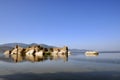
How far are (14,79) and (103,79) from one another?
11325 mm

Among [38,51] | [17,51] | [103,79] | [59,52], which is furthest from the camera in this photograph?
[17,51]

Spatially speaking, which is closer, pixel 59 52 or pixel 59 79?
pixel 59 79

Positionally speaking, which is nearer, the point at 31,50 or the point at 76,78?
the point at 76,78

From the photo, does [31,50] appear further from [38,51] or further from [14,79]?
[14,79]

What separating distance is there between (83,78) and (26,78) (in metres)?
7.47

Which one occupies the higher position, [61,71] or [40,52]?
[40,52]

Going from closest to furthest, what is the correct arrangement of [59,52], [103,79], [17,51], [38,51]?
[103,79]
[38,51]
[59,52]
[17,51]

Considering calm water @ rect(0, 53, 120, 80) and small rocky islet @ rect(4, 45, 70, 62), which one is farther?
small rocky islet @ rect(4, 45, 70, 62)

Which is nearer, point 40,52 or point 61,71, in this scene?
point 61,71

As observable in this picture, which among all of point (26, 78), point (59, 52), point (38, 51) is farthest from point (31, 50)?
point (26, 78)

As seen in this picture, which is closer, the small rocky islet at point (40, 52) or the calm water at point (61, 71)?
the calm water at point (61, 71)

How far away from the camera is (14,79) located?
2734 centimetres

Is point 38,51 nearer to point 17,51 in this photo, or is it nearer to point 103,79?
Answer: point 17,51

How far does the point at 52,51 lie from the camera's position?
146 metres
